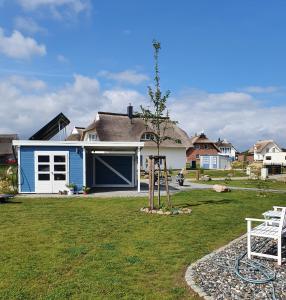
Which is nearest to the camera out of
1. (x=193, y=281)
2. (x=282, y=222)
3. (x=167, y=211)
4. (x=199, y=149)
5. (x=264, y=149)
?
(x=193, y=281)

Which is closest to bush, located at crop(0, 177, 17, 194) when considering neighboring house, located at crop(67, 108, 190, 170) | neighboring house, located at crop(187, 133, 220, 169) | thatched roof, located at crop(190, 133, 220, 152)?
neighboring house, located at crop(67, 108, 190, 170)

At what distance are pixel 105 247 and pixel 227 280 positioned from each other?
3.16 m

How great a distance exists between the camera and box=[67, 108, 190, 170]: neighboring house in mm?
44031

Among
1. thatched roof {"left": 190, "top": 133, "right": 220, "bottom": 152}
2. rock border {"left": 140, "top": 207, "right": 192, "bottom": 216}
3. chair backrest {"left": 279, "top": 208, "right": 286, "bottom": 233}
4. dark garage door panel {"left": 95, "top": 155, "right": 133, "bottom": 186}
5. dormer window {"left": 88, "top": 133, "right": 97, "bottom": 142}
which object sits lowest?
rock border {"left": 140, "top": 207, "right": 192, "bottom": 216}

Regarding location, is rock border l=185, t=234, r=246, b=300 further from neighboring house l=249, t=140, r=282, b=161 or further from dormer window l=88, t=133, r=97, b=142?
neighboring house l=249, t=140, r=282, b=161

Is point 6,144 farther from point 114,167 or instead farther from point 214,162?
point 114,167

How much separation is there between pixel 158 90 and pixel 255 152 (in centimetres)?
8134

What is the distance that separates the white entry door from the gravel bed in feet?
46.2

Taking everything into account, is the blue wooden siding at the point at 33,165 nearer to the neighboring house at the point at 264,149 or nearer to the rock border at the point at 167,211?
the rock border at the point at 167,211

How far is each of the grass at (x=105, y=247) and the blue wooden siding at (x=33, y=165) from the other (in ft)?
15.8

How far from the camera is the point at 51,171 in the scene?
2061 cm

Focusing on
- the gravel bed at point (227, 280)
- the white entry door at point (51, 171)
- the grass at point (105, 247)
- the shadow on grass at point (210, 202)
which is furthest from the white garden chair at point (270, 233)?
the white entry door at point (51, 171)

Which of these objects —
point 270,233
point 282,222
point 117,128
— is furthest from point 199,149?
point 282,222

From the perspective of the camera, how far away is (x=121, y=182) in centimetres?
2520
